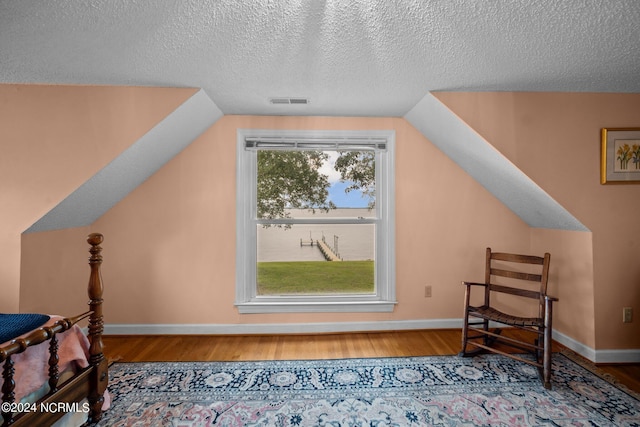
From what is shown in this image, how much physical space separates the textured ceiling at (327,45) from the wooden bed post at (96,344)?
3.81ft

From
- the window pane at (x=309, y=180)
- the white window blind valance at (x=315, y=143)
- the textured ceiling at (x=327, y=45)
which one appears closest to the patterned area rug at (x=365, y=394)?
the window pane at (x=309, y=180)

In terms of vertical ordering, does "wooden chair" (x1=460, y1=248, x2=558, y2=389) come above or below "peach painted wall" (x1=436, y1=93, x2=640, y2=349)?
below

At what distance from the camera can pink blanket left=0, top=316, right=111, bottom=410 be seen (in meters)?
1.44

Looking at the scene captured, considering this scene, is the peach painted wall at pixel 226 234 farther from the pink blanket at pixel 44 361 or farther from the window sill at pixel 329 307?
the pink blanket at pixel 44 361

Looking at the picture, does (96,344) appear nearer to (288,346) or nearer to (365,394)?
(288,346)

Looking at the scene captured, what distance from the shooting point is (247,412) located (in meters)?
1.95

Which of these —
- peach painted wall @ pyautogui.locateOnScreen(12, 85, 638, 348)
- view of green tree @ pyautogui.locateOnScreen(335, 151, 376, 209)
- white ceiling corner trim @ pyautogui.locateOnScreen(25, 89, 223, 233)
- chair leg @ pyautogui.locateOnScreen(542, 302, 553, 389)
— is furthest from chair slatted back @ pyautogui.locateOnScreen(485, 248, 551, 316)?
white ceiling corner trim @ pyautogui.locateOnScreen(25, 89, 223, 233)

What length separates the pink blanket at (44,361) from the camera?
4.73 ft

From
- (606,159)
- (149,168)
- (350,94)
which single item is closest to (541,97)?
(606,159)

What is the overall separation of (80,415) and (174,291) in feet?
4.57

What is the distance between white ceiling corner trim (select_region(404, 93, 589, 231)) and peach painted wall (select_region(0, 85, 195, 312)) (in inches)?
83.4

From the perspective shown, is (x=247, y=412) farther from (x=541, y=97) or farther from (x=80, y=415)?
(x=541, y=97)

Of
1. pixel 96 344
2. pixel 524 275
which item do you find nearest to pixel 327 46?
pixel 96 344

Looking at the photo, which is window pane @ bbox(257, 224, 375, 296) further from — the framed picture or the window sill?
the framed picture
